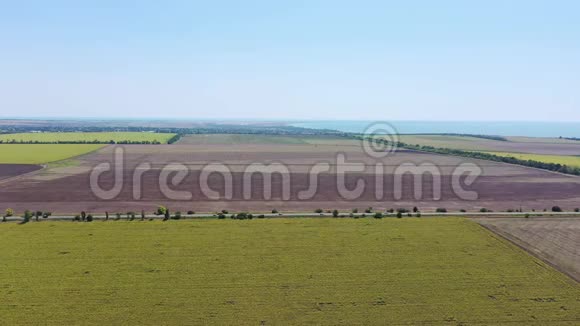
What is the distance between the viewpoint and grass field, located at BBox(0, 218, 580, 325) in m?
27.8

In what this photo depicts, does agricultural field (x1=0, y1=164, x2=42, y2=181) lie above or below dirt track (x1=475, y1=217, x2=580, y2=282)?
above

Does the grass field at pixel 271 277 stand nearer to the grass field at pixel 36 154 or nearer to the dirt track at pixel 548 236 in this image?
the dirt track at pixel 548 236

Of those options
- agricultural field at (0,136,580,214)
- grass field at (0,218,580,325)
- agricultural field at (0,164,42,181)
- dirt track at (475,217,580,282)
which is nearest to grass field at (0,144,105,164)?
agricultural field at (0,164,42,181)

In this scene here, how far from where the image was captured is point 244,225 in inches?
1874

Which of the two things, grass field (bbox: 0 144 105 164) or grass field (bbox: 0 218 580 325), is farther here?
grass field (bbox: 0 144 105 164)

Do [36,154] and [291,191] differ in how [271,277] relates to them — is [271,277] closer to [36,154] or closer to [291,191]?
[291,191]

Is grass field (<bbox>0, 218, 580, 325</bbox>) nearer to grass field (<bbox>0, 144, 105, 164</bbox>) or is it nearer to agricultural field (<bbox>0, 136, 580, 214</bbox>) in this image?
agricultural field (<bbox>0, 136, 580, 214</bbox>)

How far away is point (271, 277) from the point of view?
33344mm

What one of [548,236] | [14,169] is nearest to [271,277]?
Result: [548,236]

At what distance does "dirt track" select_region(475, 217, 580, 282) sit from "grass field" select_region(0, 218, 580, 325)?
1892 mm

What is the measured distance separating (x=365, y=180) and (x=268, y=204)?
87.5 ft

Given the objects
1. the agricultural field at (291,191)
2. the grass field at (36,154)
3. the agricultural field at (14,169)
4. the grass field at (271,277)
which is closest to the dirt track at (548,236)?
the grass field at (271,277)

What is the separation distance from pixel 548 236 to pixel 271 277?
30479mm

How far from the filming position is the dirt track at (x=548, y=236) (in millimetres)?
37675
